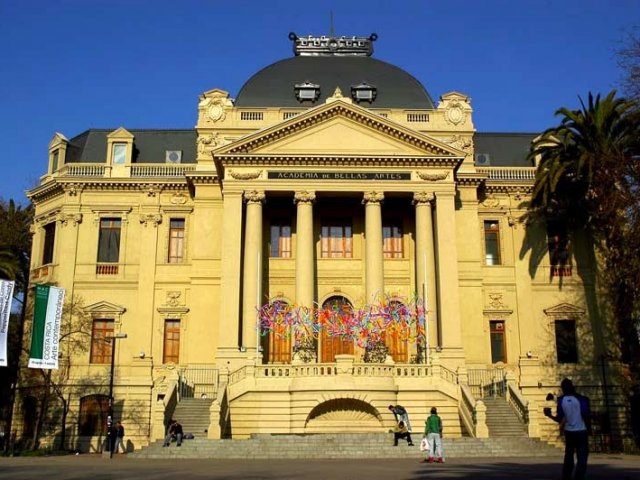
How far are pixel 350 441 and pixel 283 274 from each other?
637 inches

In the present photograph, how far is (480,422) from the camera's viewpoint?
101ft

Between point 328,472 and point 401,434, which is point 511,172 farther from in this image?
point 328,472

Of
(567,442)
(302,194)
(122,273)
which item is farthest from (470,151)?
(567,442)

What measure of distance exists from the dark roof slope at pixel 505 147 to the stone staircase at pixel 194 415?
77.9ft

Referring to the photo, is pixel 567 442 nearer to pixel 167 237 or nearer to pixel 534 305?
pixel 534 305

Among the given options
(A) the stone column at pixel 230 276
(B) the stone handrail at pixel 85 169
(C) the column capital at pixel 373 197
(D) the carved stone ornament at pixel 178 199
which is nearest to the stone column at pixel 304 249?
(C) the column capital at pixel 373 197

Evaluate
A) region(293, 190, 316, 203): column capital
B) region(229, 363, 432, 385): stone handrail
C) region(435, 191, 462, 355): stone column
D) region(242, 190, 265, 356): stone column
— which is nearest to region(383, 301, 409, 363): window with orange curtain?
region(435, 191, 462, 355): stone column

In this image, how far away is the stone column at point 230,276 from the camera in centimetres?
3741

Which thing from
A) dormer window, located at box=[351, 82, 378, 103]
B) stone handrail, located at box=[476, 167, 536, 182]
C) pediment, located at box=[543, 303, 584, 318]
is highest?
dormer window, located at box=[351, 82, 378, 103]

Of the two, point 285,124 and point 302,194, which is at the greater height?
point 285,124

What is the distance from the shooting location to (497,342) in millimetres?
42094

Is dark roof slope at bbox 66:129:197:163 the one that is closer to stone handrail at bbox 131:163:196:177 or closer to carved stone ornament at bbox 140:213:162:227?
stone handrail at bbox 131:163:196:177

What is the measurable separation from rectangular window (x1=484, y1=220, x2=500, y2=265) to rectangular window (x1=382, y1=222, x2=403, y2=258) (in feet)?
16.8

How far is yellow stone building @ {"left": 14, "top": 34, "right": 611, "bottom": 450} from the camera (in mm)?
38812
